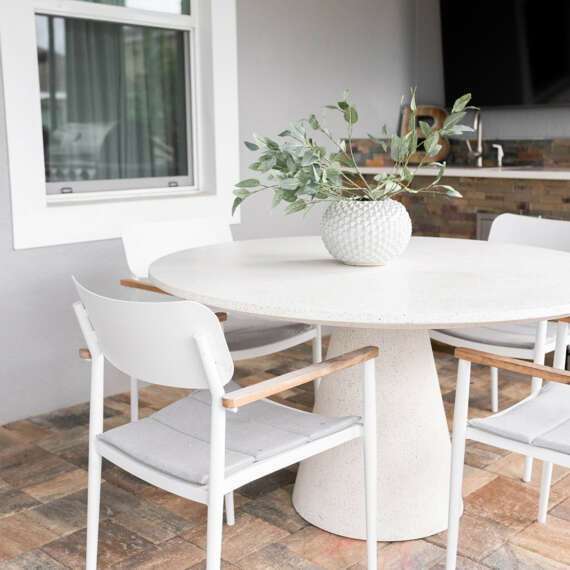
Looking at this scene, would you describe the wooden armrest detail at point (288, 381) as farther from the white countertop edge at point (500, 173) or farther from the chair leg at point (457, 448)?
the white countertop edge at point (500, 173)

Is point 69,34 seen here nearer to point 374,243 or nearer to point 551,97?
point 374,243

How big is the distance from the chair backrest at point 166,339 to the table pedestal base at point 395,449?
0.66m

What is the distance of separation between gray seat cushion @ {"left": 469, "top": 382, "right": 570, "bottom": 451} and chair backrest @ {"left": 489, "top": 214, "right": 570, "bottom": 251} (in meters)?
0.98

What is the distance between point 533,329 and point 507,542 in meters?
0.74

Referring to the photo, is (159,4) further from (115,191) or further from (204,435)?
(204,435)

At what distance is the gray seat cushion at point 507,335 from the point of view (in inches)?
97.4

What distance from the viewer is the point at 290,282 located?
1.95m

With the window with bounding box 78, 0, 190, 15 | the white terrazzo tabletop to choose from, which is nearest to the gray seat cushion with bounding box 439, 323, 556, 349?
the white terrazzo tabletop

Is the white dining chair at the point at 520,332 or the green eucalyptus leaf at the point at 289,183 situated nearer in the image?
the green eucalyptus leaf at the point at 289,183

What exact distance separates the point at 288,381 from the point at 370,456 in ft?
1.23

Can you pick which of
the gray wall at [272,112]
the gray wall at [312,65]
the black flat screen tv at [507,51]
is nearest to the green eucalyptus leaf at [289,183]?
the gray wall at [272,112]

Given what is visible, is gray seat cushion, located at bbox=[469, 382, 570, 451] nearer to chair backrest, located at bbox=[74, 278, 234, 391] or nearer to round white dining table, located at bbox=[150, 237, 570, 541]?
round white dining table, located at bbox=[150, 237, 570, 541]

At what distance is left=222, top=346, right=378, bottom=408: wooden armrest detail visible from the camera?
1.50m

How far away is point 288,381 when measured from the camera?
62.3 inches
